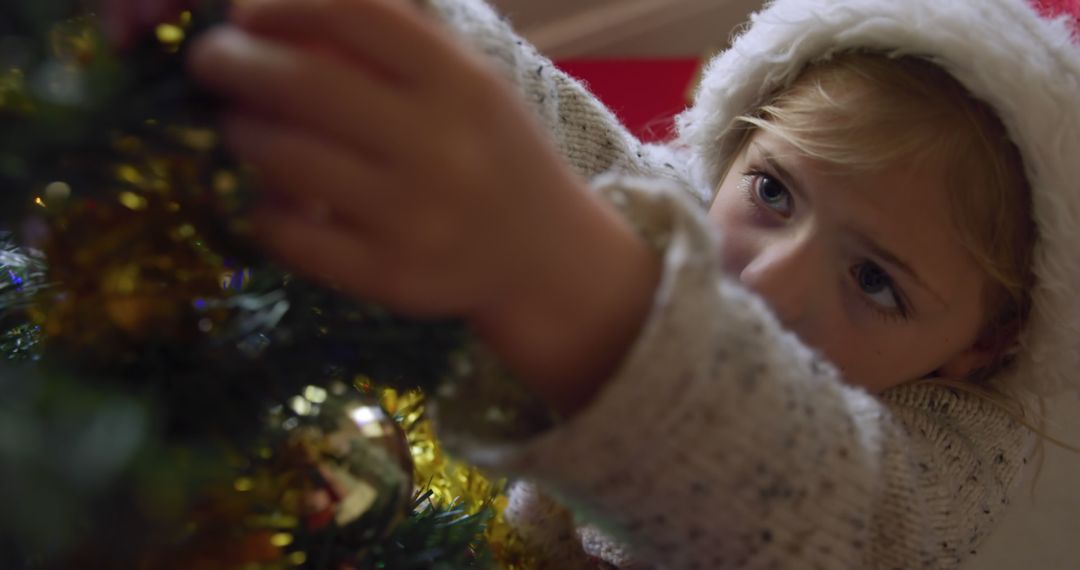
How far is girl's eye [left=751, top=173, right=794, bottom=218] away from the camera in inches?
23.8

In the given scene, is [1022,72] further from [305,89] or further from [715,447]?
[305,89]

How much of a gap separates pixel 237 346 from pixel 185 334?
17 mm

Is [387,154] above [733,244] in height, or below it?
above

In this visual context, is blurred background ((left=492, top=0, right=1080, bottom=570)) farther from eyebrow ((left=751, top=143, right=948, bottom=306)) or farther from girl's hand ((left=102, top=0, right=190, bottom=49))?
girl's hand ((left=102, top=0, right=190, bottom=49))

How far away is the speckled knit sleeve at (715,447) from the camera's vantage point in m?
0.29

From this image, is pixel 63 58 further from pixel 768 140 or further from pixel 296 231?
pixel 768 140

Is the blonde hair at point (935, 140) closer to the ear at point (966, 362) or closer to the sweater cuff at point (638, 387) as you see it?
the ear at point (966, 362)

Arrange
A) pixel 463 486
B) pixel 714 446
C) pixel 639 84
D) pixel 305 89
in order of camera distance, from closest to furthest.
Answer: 1. pixel 305 89
2. pixel 714 446
3. pixel 463 486
4. pixel 639 84

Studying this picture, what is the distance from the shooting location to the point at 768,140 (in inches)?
24.7

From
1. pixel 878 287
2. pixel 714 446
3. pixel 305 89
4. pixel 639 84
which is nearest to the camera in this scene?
pixel 305 89

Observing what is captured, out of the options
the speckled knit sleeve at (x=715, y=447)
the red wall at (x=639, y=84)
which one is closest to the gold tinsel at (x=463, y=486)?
the speckled knit sleeve at (x=715, y=447)

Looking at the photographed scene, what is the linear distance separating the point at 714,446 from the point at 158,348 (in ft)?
0.62

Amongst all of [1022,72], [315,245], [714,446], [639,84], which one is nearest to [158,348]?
[315,245]

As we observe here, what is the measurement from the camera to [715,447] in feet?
1.05
